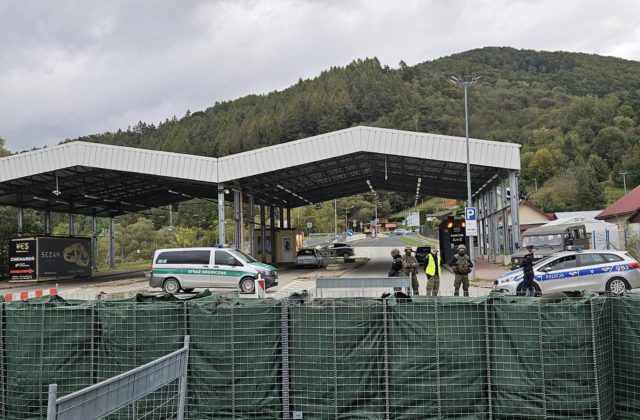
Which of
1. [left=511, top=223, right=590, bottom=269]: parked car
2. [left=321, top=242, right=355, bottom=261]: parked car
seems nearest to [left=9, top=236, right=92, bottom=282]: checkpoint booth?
[left=321, top=242, right=355, bottom=261]: parked car

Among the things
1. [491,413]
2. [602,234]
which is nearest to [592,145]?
[602,234]

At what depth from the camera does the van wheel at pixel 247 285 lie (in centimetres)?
2295

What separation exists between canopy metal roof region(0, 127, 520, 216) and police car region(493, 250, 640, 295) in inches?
492

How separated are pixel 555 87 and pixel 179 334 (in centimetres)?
13752

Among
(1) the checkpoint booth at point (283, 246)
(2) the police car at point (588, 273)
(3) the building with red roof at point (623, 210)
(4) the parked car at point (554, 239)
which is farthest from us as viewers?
(3) the building with red roof at point (623, 210)

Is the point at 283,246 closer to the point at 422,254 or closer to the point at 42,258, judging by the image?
the point at 422,254

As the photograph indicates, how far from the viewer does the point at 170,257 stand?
23.5 metres

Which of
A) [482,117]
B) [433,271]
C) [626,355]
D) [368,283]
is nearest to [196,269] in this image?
[433,271]

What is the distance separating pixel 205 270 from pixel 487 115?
10176 cm

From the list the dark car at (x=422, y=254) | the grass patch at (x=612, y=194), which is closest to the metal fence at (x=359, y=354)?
the dark car at (x=422, y=254)

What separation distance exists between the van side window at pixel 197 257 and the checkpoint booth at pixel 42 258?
548 inches

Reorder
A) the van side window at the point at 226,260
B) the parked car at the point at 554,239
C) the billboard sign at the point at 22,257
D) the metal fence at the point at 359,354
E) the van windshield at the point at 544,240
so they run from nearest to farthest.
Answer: the metal fence at the point at 359,354, the van side window at the point at 226,260, the parked car at the point at 554,239, the van windshield at the point at 544,240, the billboard sign at the point at 22,257

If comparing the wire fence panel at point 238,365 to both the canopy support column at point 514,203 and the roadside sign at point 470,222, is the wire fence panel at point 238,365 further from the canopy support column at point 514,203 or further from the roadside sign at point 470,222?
the canopy support column at point 514,203

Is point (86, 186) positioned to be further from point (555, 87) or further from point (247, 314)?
point (555, 87)
